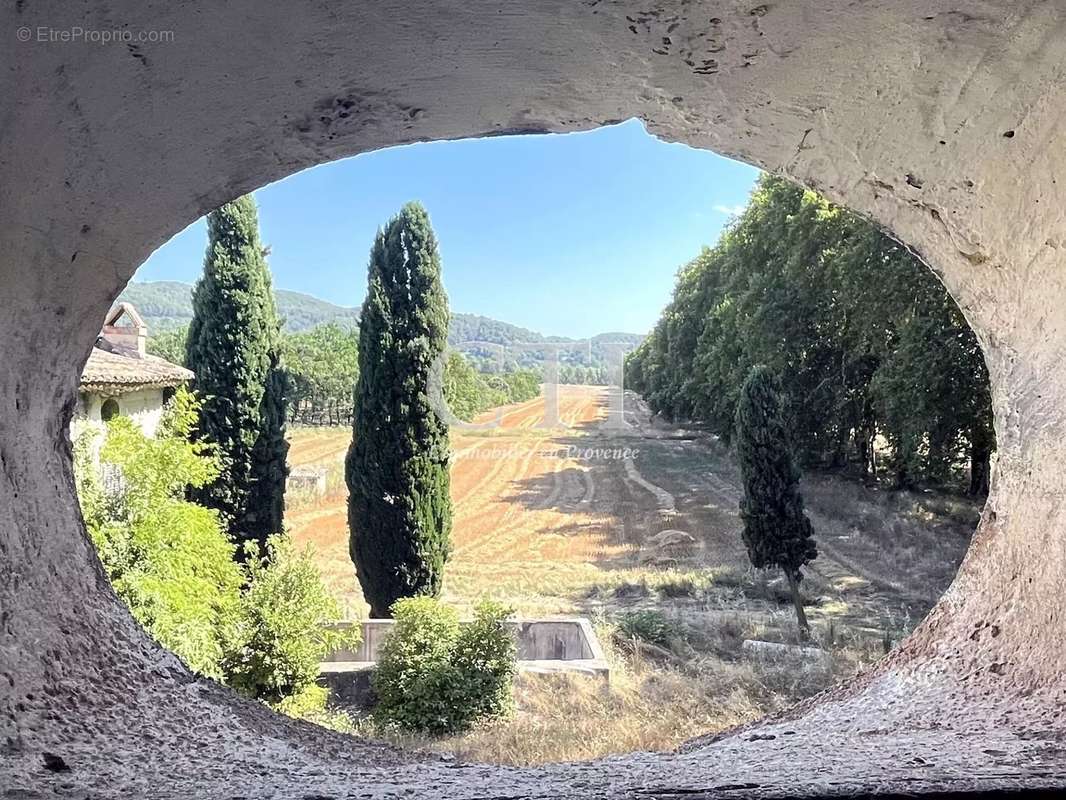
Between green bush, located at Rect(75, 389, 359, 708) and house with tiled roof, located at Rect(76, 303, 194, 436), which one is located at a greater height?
house with tiled roof, located at Rect(76, 303, 194, 436)

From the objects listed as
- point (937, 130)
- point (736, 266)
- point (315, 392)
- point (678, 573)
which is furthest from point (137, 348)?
point (315, 392)

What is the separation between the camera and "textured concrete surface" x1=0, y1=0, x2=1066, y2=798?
3.35 ft

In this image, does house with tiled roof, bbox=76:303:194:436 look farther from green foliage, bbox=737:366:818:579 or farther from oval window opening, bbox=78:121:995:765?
green foliage, bbox=737:366:818:579

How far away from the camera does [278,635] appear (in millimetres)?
6391

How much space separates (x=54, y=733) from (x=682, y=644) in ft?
27.8

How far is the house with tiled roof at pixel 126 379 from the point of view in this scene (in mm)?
6344

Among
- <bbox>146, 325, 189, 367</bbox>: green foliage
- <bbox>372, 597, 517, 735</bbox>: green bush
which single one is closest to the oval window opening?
<bbox>372, 597, 517, 735</bbox>: green bush

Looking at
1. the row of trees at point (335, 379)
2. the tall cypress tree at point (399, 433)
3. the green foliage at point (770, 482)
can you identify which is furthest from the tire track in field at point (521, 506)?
the green foliage at point (770, 482)

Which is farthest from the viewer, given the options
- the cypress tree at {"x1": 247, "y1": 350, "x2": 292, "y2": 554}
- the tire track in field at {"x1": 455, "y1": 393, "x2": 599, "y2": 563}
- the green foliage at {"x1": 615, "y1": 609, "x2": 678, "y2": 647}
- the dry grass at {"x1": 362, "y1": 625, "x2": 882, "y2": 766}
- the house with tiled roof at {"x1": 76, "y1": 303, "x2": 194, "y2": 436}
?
the tire track in field at {"x1": 455, "y1": 393, "x2": 599, "y2": 563}

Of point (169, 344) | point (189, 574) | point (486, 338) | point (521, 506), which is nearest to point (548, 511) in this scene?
point (521, 506)

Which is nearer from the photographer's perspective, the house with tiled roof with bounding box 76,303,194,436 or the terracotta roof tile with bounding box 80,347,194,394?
the terracotta roof tile with bounding box 80,347,194,394

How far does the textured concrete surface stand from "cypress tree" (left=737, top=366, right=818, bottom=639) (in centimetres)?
807

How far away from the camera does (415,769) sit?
4.07 feet

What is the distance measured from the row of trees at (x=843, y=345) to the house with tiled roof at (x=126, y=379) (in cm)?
655
